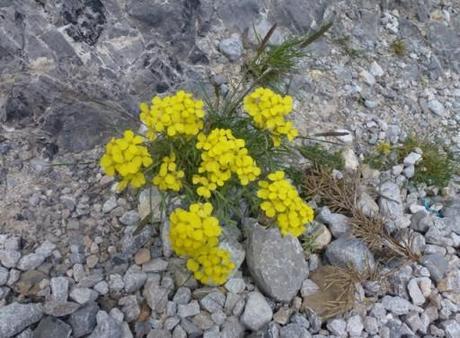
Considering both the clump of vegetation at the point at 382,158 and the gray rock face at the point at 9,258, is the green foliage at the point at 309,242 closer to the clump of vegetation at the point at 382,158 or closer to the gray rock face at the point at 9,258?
the clump of vegetation at the point at 382,158

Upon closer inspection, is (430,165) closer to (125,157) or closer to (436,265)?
(436,265)

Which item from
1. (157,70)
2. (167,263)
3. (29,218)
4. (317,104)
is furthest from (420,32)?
(29,218)

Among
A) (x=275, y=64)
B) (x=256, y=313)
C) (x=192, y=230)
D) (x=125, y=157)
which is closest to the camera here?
(x=192, y=230)

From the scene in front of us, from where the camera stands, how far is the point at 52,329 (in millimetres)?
2613

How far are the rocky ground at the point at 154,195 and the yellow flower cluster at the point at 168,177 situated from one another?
18.2 inches

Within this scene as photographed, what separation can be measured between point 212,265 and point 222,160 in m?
0.52

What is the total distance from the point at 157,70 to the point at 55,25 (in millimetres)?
749

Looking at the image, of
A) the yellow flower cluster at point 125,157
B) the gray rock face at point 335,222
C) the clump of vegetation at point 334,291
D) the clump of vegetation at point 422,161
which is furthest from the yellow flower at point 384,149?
the yellow flower cluster at point 125,157

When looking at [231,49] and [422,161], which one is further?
[231,49]

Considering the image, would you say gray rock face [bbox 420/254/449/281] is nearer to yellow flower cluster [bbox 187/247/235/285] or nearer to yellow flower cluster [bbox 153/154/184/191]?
yellow flower cluster [bbox 187/247/235/285]

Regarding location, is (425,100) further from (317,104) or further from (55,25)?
(55,25)

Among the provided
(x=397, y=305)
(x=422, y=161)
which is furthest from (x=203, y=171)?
(x=422, y=161)

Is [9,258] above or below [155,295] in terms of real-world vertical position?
below

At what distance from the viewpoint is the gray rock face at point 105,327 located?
2.65 meters
